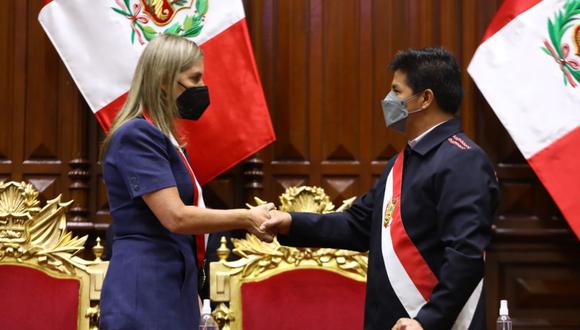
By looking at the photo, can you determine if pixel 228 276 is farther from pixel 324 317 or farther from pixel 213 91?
pixel 213 91

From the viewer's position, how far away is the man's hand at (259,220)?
2.22 metres

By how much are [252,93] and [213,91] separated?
0.15m

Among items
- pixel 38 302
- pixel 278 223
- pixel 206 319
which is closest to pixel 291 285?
pixel 206 319

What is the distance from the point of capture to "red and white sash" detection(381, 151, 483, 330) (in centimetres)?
192

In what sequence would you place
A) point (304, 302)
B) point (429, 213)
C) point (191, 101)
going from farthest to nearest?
point (304, 302) < point (191, 101) < point (429, 213)

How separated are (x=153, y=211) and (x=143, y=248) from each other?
0.09m

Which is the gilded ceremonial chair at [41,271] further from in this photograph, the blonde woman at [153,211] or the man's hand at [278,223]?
the blonde woman at [153,211]

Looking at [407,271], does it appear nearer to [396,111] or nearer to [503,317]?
[396,111]

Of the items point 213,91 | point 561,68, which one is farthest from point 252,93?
point 561,68

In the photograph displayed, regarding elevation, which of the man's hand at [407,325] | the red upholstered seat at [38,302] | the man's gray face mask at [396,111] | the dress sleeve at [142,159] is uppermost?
the man's gray face mask at [396,111]

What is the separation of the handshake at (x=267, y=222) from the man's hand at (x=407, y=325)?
542mm

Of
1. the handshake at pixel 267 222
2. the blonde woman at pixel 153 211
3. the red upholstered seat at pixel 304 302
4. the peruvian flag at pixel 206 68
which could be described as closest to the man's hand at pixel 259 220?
the handshake at pixel 267 222

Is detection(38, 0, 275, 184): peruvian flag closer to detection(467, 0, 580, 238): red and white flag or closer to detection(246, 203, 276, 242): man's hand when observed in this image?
detection(467, 0, 580, 238): red and white flag

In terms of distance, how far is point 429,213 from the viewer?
1.94 metres
